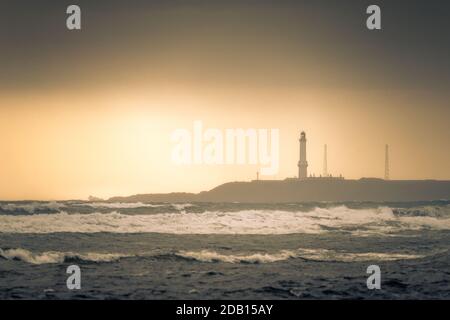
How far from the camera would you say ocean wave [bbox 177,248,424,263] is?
30.2 metres

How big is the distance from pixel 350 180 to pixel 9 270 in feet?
514

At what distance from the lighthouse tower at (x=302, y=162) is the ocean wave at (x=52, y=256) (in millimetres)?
112382

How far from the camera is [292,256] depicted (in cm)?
3153

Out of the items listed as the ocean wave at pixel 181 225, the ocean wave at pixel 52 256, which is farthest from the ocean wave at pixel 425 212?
the ocean wave at pixel 52 256

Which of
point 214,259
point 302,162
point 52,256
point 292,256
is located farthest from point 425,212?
point 302,162

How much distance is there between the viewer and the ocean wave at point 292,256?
30.2m

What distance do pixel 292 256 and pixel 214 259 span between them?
144 inches

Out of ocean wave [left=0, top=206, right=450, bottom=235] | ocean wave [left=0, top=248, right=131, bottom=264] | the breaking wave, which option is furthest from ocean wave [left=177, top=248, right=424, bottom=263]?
ocean wave [left=0, top=206, right=450, bottom=235]

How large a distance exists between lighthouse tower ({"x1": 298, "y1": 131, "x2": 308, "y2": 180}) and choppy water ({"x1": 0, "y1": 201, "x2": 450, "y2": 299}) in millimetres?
87520

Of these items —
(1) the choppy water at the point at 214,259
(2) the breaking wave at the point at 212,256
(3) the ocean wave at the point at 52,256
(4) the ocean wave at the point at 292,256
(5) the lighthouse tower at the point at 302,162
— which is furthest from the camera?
(5) the lighthouse tower at the point at 302,162

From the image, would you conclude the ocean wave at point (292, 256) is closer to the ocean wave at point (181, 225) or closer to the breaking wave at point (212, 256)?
the breaking wave at point (212, 256)

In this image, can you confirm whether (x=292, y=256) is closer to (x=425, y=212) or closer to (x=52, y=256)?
(x=52, y=256)
